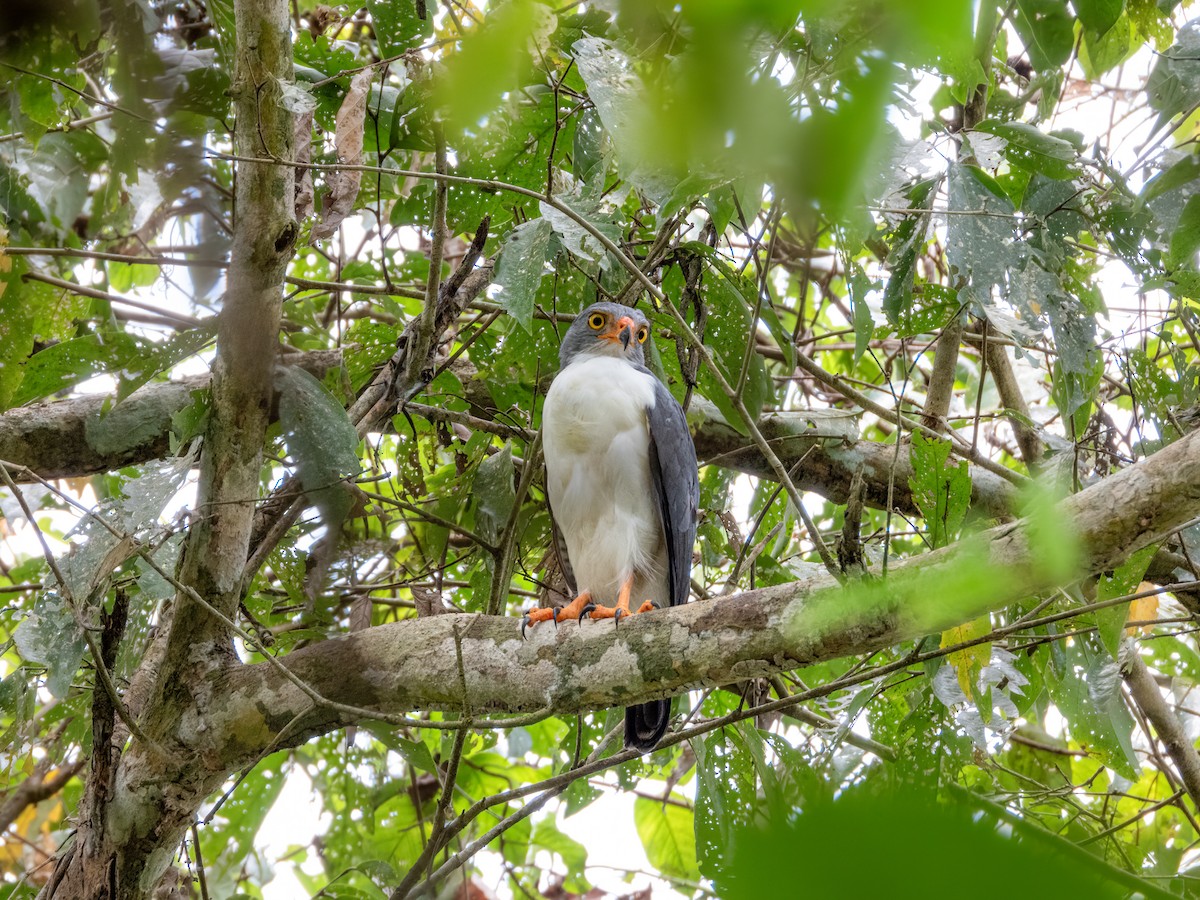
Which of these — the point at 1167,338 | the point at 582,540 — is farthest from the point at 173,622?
the point at 1167,338

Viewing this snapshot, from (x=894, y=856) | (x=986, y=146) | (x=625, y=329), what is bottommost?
(x=894, y=856)

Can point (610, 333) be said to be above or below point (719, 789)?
above

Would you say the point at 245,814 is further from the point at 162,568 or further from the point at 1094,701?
the point at 1094,701

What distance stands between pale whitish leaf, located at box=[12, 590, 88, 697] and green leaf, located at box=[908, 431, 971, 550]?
7.76ft

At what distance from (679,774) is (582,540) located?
1.67 m

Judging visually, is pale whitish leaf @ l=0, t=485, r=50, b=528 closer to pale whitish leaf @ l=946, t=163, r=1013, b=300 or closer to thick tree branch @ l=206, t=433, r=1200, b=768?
thick tree branch @ l=206, t=433, r=1200, b=768

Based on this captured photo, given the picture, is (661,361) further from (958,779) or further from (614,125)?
(614,125)

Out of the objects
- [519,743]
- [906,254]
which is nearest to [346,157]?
[906,254]

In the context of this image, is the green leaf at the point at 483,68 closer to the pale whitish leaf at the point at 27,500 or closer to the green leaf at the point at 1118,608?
the green leaf at the point at 1118,608

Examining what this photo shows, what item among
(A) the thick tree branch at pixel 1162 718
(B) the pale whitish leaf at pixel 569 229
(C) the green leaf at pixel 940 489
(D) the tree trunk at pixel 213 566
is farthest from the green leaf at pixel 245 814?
(A) the thick tree branch at pixel 1162 718

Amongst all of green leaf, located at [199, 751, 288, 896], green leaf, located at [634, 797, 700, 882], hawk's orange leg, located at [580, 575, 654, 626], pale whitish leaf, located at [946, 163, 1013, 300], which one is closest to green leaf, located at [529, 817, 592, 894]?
green leaf, located at [634, 797, 700, 882]

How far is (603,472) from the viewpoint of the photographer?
4152mm

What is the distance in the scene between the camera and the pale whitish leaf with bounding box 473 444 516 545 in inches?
152

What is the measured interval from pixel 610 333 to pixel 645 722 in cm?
176
